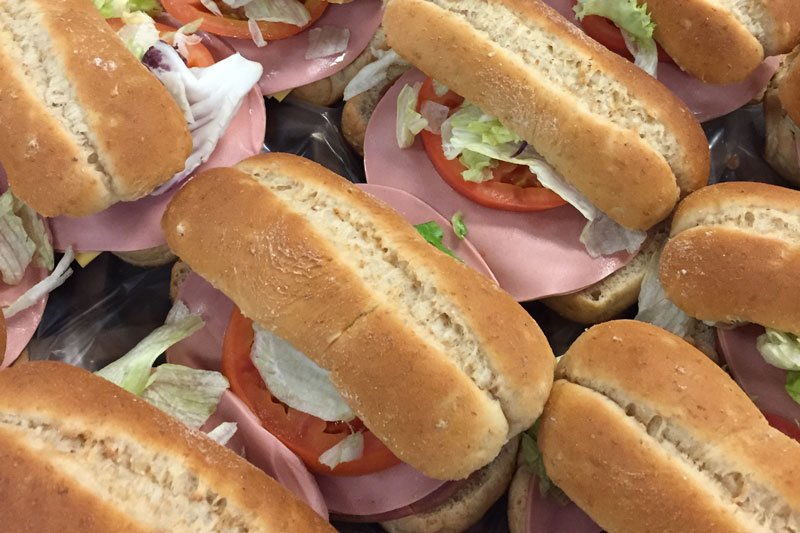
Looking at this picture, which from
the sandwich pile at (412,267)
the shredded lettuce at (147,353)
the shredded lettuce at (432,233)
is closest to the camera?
the sandwich pile at (412,267)

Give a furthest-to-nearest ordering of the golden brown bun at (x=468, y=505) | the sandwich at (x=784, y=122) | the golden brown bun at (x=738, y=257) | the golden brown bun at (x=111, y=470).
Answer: the sandwich at (x=784, y=122), the golden brown bun at (x=468, y=505), the golden brown bun at (x=738, y=257), the golden brown bun at (x=111, y=470)

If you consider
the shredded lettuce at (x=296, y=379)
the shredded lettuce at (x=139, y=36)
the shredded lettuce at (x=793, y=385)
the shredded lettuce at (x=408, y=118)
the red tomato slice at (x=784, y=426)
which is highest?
the shredded lettuce at (x=139, y=36)

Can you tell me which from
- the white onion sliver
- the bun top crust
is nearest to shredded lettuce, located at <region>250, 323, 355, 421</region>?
the white onion sliver

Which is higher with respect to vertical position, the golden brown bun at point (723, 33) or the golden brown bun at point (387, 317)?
the golden brown bun at point (723, 33)

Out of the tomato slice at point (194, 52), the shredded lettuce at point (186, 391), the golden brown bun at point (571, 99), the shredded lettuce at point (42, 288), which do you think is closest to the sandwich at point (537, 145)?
the golden brown bun at point (571, 99)

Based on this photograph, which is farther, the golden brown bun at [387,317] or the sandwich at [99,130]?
the sandwich at [99,130]

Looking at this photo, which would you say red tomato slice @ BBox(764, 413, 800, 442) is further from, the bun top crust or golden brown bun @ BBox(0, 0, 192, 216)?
golden brown bun @ BBox(0, 0, 192, 216)

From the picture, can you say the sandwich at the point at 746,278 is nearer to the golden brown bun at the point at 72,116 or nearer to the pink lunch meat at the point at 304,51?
the pink lunch meat at the point at 304,51
